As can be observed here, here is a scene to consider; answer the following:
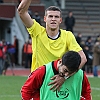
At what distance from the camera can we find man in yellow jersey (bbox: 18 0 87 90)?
7402mm

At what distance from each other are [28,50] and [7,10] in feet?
17.5

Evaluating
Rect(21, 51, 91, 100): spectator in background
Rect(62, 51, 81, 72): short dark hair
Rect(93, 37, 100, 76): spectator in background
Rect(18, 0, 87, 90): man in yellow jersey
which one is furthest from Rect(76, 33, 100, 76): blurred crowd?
Rect(62, 51, 81, 72): short dark hair

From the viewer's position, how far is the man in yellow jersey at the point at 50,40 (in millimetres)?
7402

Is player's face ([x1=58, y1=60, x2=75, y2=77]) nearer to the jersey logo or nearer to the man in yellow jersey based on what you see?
the jersey logo

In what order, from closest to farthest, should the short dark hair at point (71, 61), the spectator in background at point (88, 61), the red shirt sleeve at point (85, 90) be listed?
1. the short dark hair at point (71, 61)
2. the red shirt sleeve at point (85, 90)
3. the spectator in background at point (88, 61)

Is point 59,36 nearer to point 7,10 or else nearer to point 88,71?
point 88,71

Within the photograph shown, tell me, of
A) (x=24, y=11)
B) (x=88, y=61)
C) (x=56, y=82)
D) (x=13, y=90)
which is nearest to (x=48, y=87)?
(x=56, y=82)

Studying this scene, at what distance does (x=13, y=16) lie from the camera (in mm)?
33312

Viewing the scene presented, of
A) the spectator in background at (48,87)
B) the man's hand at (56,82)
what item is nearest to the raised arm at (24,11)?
the spectator in background at (48,87)

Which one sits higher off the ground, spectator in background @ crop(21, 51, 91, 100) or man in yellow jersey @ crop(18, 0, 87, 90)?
man in yellow jersey @ crop(18, 0, 87, 90)

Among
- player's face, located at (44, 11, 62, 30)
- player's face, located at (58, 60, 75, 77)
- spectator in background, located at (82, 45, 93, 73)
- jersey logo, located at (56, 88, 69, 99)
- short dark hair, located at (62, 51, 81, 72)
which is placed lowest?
spectator in background, located at (82, 45, 93, 73)

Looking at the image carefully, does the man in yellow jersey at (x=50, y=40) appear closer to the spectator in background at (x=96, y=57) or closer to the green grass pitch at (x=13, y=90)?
the green grass pitch at (x=13, y=90)

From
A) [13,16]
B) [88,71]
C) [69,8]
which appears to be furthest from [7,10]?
[88,71]

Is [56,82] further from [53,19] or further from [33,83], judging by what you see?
[53,19]
